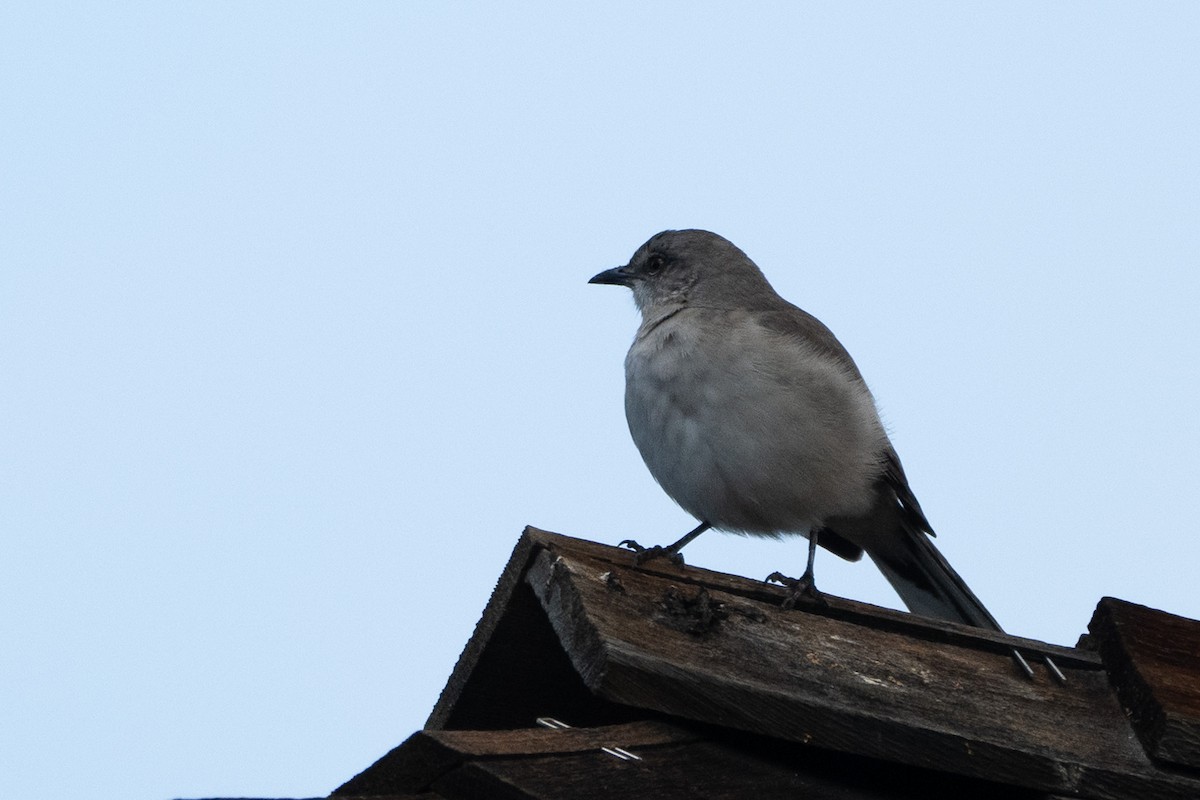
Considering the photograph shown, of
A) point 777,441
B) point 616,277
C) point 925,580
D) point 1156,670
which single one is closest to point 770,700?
point 1156,670

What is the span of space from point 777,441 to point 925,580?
1127 millimetres

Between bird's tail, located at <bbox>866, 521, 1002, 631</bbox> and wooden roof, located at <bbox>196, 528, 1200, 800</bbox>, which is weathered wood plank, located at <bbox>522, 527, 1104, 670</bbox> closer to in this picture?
wooden roof, located at <bbox>196, 528, 1200, 800</bbox>

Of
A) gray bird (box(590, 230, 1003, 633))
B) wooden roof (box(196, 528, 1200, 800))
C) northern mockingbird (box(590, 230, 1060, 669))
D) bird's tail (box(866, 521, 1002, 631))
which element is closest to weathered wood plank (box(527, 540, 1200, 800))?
wooden roof (box(196, 528, 1200, 800))

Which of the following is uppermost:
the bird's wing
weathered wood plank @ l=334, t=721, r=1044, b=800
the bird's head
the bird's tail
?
the bird's head

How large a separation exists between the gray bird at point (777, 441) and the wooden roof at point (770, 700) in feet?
7.17

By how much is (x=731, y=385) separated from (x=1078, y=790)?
3.30 meters

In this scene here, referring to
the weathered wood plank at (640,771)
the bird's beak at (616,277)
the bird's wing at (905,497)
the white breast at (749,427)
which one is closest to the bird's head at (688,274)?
the bird's beak at (616,277)

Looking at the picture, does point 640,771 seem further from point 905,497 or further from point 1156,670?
point 905,497

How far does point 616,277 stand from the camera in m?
8.70

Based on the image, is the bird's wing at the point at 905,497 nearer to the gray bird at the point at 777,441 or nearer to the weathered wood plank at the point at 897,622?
the gray bird at the point at 777,441

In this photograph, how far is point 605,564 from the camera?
362 centimetres

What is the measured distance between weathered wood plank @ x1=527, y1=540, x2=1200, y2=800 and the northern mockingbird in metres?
2.46

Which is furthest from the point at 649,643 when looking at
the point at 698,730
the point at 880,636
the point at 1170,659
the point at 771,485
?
the point at 771,485

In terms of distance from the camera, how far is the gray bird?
251 inches
